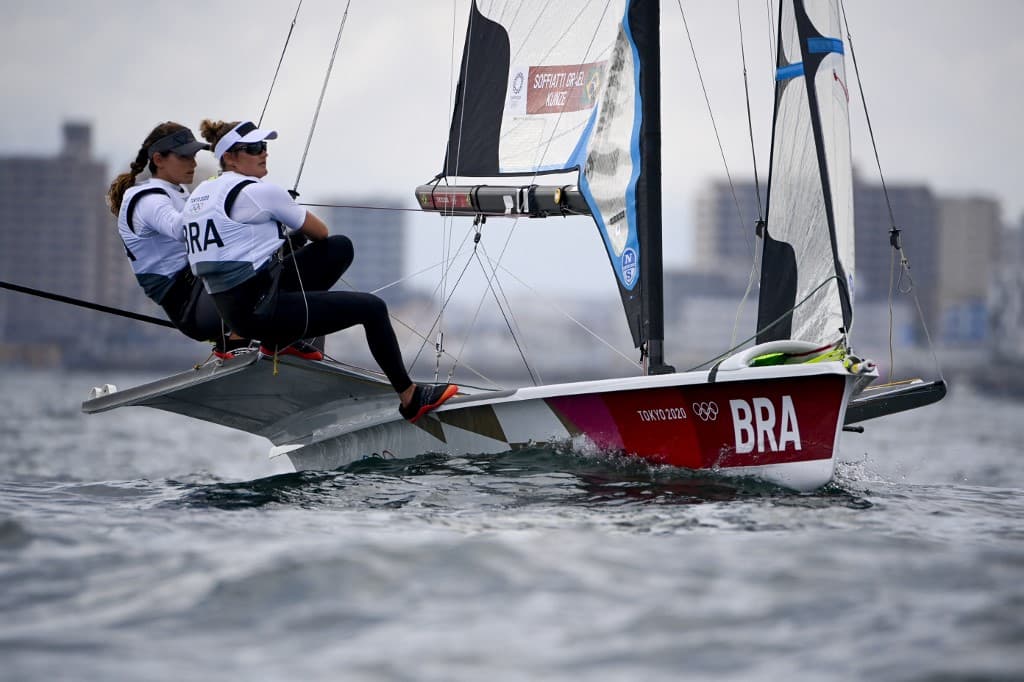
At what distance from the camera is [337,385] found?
6453mm

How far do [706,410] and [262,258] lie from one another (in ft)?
7.16

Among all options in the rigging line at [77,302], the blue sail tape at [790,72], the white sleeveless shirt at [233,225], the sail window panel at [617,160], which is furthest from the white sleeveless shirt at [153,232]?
the blue sail tape at [790,72]

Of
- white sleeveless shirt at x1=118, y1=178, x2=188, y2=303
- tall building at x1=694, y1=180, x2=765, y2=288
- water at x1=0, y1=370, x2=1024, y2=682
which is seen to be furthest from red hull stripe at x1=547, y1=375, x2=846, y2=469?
tall building at x1=694, y1=180, x2=765, y2=288

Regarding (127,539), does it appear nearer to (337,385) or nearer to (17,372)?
(337,385)

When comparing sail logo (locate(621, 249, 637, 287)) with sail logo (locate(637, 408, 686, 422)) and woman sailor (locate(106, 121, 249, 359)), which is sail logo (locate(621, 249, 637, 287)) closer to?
sail logo (locate(637, 408, 686, 422))

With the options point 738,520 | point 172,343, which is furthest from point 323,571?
point 172,343

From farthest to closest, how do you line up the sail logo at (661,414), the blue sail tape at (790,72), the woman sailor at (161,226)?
the blue sail tape at (790,72) → the woman sailor at (161,226) → the sail logo at (661,414)

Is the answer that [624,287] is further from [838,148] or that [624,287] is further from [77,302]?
[77,302]

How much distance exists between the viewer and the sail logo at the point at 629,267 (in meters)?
6.46

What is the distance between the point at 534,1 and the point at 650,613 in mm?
5096

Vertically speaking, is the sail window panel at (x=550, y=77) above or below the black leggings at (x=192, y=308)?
above

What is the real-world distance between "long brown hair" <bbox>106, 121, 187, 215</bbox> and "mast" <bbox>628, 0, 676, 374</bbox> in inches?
97.6

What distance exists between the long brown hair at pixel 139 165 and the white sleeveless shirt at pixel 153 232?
0.20 ft

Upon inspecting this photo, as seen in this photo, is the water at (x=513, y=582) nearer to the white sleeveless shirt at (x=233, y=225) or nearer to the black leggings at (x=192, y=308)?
the black leggings at (x=192, y=308)
